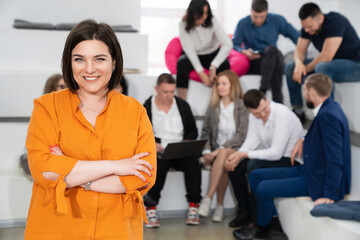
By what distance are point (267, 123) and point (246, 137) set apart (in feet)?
0.82

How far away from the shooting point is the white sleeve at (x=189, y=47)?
4.18 m

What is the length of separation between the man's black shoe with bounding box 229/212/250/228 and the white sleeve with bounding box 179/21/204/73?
141cm

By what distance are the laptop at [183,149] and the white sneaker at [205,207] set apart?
37cm

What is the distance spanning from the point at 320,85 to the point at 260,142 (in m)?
0.82

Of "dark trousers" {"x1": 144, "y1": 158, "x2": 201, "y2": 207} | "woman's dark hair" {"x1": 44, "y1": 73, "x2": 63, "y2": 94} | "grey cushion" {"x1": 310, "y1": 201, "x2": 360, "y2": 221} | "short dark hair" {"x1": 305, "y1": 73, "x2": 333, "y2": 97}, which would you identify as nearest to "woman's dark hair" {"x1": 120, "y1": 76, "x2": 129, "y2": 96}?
"woman's dark hair" {"x1": 44, "y1": 73, "x2": 63, "y2": 94}

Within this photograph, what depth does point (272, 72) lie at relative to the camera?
428 cm

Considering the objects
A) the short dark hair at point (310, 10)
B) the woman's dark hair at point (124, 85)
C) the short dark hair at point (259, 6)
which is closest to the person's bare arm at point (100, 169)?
the woman's dark hair at point (124, 85)

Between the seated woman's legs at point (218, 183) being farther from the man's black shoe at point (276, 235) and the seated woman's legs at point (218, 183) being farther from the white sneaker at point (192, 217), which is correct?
the man's black shoe at point (276, 235)

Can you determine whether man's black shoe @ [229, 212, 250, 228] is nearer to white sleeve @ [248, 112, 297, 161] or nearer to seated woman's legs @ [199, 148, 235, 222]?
seated woman's legs @ [199, 148, 235, 222]

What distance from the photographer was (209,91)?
4.31m

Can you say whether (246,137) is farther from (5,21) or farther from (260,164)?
(5,21)

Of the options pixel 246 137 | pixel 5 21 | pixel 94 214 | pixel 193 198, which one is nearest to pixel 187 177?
pixel 193 198

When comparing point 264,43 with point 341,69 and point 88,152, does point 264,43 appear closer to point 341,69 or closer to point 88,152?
point 341,69

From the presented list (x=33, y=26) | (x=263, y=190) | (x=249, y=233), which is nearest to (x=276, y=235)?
(x=249, y=233)
